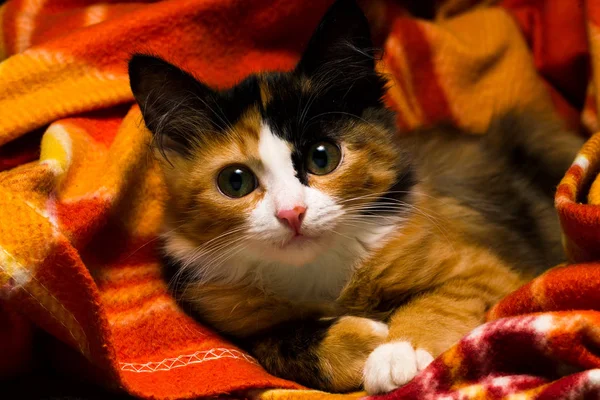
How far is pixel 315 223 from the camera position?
1.08 meters

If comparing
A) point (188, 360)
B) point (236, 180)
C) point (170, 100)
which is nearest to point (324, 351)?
point (188, 360)

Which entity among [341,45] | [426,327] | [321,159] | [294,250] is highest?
[341,45]

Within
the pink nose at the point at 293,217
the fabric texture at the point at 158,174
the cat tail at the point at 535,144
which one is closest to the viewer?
the fabric texture at the point at 158,174

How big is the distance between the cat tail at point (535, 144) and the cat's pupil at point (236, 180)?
0.91 meters

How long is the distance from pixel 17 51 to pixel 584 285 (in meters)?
1.54

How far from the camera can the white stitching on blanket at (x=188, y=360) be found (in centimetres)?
111

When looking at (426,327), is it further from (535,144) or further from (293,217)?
(535,144)

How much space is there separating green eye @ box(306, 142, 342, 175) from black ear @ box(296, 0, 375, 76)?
0.18 metres

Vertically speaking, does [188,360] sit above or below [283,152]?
below

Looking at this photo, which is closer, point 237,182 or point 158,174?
point 237,182

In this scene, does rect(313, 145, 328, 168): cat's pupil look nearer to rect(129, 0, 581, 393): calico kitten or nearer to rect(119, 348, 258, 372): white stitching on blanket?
rect(129, 0, 581, 393): calico kitten

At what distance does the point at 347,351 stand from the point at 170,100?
0.61 meters

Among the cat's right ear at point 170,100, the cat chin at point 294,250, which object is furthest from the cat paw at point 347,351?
the cat's right ear at point 170,100

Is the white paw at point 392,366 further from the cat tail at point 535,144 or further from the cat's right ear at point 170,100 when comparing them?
the cat tail at point 535,144
